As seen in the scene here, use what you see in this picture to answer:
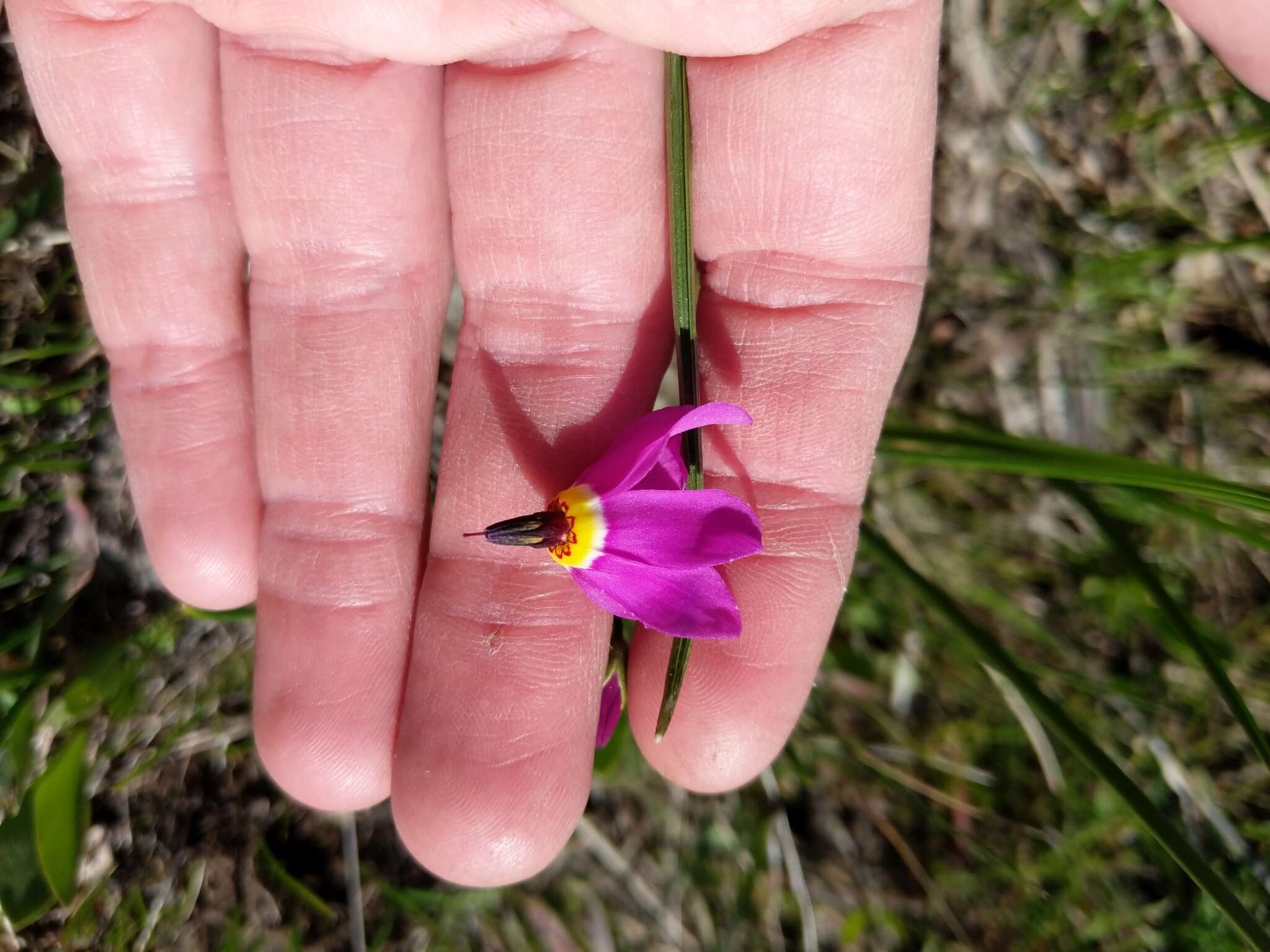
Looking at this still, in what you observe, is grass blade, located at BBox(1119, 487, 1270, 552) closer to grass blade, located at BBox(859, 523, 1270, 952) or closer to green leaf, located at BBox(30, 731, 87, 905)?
grass blade, located at BBox(859, 523, 1270, 952)

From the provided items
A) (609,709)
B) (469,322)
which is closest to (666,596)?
(609,709)

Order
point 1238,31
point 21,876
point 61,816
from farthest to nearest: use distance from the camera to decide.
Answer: point 61,816
point 21,876
point 1238,31

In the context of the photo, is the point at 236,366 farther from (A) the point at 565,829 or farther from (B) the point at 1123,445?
(B) the point at 1123,445

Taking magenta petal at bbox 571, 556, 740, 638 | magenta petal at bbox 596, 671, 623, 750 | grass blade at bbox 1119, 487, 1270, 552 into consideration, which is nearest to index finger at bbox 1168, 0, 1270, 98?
grass blade at bbox 1119, 487, 1270, 552

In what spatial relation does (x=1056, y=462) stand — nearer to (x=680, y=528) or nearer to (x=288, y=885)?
(x=680, y=528)

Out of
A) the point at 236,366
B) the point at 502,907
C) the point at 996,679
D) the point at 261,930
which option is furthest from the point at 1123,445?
the point at 261,930

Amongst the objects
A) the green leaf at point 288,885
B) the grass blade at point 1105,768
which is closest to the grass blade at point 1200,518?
the grass blade at point 1105,768

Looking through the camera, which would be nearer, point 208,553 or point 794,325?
point 794,325

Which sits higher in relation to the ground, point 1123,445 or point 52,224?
point 52,224
